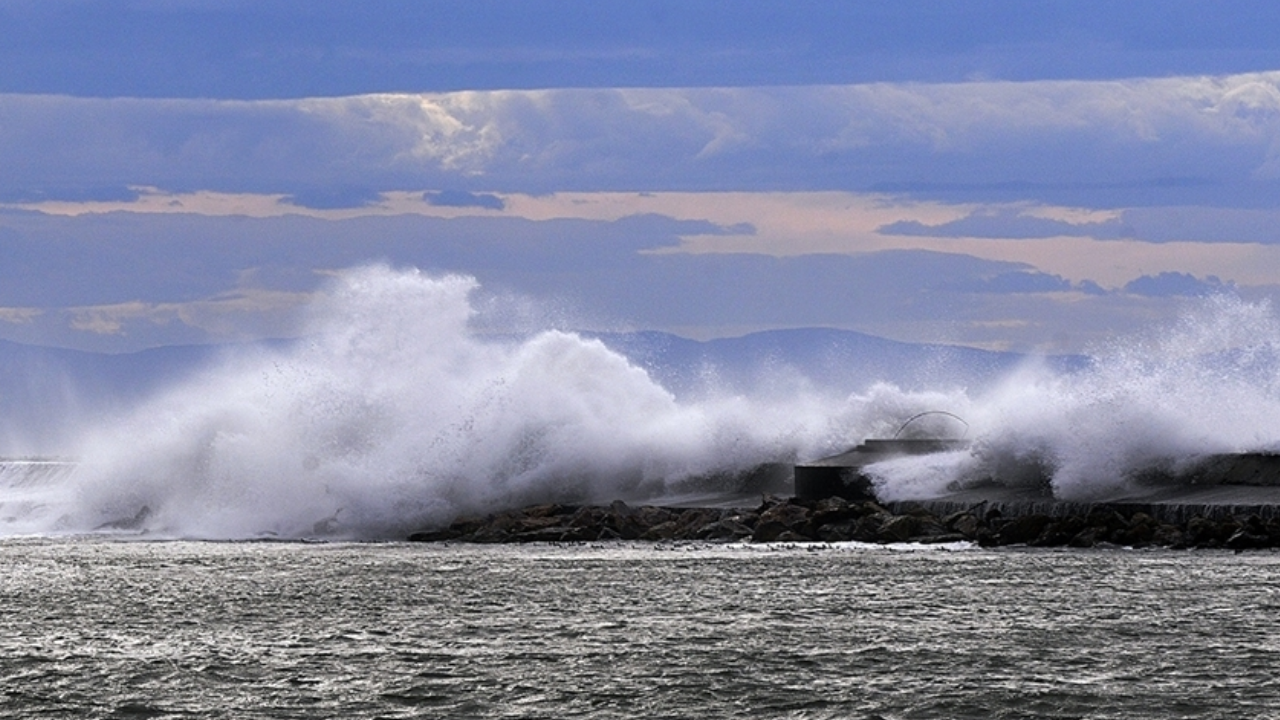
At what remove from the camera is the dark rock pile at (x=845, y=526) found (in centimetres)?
2334

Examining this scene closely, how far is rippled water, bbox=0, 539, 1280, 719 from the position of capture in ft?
40.3

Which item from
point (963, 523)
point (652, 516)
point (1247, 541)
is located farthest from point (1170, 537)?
point (652, 516)

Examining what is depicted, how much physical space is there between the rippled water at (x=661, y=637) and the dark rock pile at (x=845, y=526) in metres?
1.09

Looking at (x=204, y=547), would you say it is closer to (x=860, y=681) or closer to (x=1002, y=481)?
(x=1002, y=481)

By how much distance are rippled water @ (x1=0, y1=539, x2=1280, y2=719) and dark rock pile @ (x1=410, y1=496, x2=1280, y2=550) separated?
109 centimetres

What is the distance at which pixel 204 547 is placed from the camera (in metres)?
27.7

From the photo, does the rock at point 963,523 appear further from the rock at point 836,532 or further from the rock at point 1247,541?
the rock at point 1247,541

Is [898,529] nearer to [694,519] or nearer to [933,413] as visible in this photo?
[694,519]

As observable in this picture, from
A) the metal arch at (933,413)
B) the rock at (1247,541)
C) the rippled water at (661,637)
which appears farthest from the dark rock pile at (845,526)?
the metal arch at (933,413)

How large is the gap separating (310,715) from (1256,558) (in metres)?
12.7

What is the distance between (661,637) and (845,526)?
11082 millimetres

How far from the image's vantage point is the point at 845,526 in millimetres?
26250

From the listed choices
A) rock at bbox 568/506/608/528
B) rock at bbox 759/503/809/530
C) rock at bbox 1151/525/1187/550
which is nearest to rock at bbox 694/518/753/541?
rock at bbox 759/503/809/530

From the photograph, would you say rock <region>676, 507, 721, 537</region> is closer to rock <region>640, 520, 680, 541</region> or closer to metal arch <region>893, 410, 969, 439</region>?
rock <region>640, 520, 680, 541</region>
